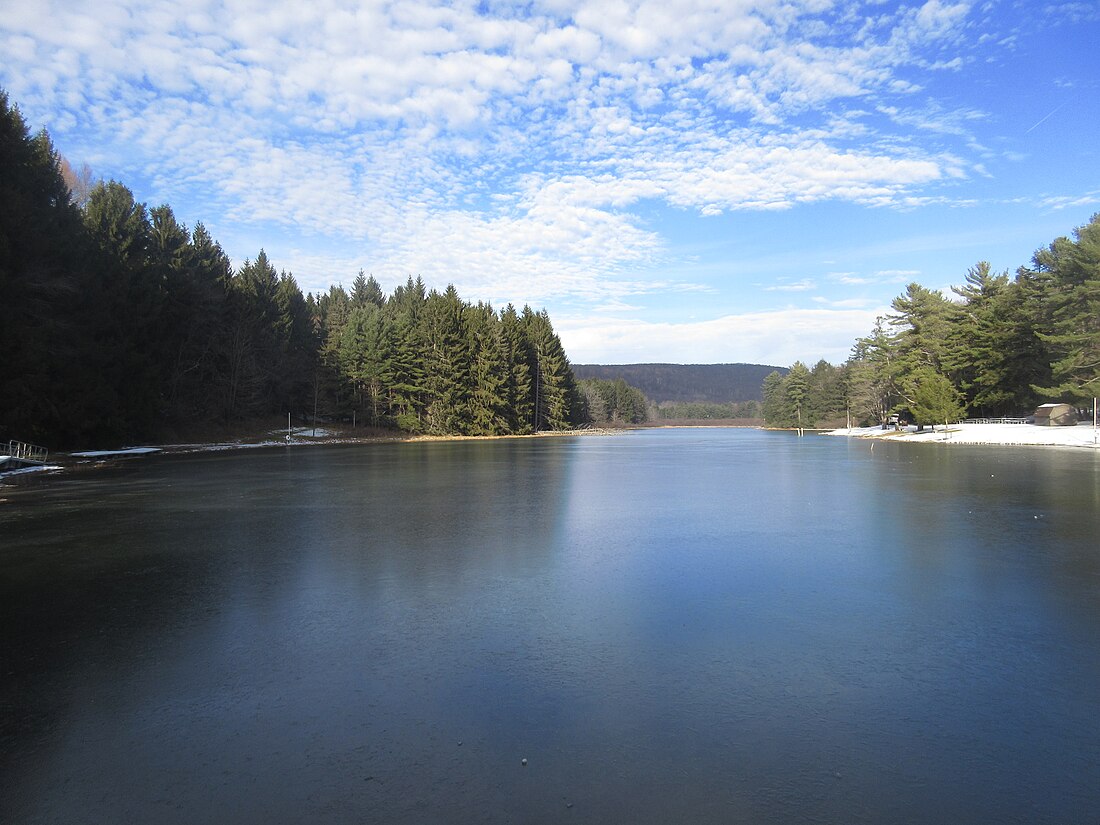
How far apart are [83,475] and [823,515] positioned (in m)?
23.7

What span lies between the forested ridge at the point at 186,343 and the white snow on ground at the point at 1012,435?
3986 centimetres

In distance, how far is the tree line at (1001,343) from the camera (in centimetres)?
4494

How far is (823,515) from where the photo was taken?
13.4 metres

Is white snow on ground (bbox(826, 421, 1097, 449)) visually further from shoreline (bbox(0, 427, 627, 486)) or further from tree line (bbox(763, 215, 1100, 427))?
shoreline (bbox(0, 427, 627, 486))

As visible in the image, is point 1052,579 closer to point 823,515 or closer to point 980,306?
point 823,515

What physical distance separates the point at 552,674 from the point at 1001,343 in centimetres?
6812

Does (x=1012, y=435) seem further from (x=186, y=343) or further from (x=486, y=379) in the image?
(x=186, y=343)

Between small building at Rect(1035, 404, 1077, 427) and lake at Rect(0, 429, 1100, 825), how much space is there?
4842cm

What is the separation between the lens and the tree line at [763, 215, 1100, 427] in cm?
4494

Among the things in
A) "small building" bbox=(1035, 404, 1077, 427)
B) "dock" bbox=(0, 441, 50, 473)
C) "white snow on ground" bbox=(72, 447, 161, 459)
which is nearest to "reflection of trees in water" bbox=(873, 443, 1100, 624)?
"dock" bbox=(0, 441, 50, 473)

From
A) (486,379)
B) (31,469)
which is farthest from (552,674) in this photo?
(486,379)

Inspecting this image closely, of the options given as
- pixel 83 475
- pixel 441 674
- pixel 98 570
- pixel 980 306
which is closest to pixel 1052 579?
pixel 441 674

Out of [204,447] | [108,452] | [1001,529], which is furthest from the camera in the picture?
[204,447]

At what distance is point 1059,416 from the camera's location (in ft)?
166
